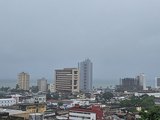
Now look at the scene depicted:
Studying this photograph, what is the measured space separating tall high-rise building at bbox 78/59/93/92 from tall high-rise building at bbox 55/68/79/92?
51.0 ft

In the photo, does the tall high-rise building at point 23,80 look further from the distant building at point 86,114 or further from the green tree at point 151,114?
the green tree at point 151,114

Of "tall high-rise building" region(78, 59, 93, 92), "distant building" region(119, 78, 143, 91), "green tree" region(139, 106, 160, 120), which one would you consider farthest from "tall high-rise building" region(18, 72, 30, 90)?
"green tree" region(139, 106, 160, 120)

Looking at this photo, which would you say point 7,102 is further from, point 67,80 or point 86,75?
point 86,75

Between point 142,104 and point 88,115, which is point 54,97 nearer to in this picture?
point 142,104

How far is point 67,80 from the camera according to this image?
64.4 m

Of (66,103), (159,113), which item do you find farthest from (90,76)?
(159,113)

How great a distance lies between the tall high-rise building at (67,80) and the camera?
63.7 m

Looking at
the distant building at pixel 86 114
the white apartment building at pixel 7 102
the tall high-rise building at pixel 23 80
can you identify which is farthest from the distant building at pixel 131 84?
the distant building at pixel 86 114

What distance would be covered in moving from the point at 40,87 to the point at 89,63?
43.5 feet

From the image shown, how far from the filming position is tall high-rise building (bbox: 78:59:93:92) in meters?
83.2

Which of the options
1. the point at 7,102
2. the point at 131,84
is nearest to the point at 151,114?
the point at 7,102

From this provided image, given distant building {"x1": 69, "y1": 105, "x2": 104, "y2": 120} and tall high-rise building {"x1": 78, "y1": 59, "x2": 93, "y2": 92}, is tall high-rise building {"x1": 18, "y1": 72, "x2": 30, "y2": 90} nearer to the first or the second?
tall high-rise building {"x1": 78, "y1": 59, "x2": 93, "y2": 92}

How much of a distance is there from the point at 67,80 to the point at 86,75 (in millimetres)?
19213

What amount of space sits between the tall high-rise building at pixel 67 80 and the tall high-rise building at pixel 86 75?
51.0ft
